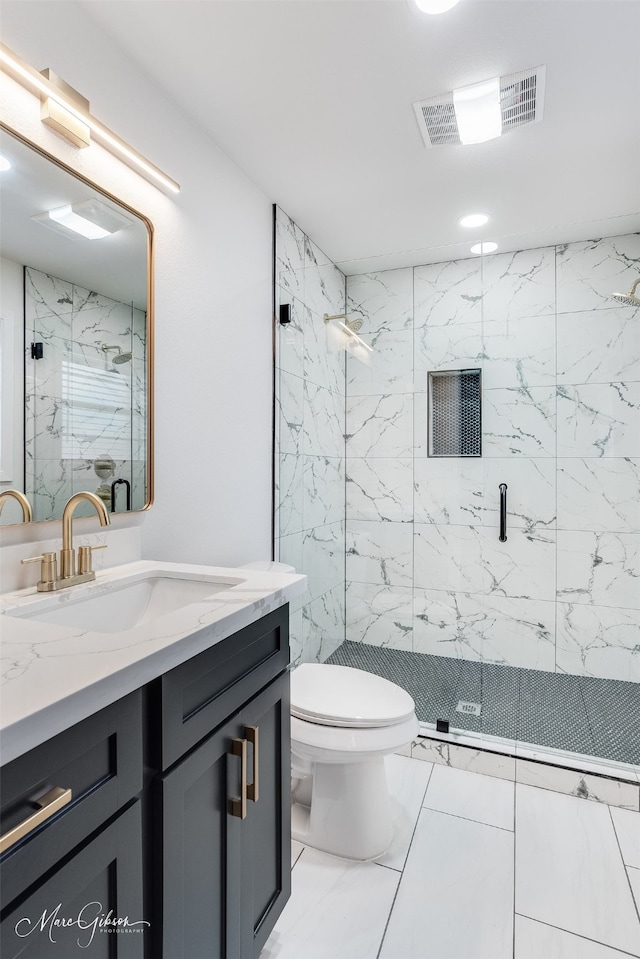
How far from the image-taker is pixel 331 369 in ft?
8.82

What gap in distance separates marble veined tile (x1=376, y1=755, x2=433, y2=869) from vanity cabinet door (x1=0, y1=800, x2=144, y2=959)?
1056mm

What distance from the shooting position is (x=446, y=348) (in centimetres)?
258

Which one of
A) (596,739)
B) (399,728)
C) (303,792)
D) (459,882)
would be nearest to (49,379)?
(399,728)

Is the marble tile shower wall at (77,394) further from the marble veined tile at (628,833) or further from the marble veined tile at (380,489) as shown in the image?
the marble veined tile at (628,833)

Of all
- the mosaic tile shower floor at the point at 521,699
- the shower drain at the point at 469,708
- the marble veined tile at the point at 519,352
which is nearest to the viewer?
the mosaic tile shower floor at the point at 521,699

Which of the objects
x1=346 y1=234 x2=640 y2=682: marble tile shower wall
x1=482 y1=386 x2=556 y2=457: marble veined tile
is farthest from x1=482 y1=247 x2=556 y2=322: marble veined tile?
x1=482 y1=386 x2=556 y2=457: marble veined tile

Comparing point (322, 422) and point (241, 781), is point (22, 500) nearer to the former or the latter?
point (241, 781)

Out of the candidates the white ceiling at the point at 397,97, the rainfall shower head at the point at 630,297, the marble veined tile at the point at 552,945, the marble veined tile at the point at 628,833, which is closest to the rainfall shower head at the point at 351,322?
the white ceiling at the point at 397,97

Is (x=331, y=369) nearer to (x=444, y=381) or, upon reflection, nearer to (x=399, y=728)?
(x=444, y=381)

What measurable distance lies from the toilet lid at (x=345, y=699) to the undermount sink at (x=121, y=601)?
0.60 meters

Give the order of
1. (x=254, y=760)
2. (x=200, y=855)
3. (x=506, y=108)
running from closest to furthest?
(x=200, y=855), (x=254, y=760), (x=506, y=108)

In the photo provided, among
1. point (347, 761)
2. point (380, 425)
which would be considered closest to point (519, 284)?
point (380, 425)

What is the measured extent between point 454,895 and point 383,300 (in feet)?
8.23

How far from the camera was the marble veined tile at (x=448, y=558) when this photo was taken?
2600 mm
